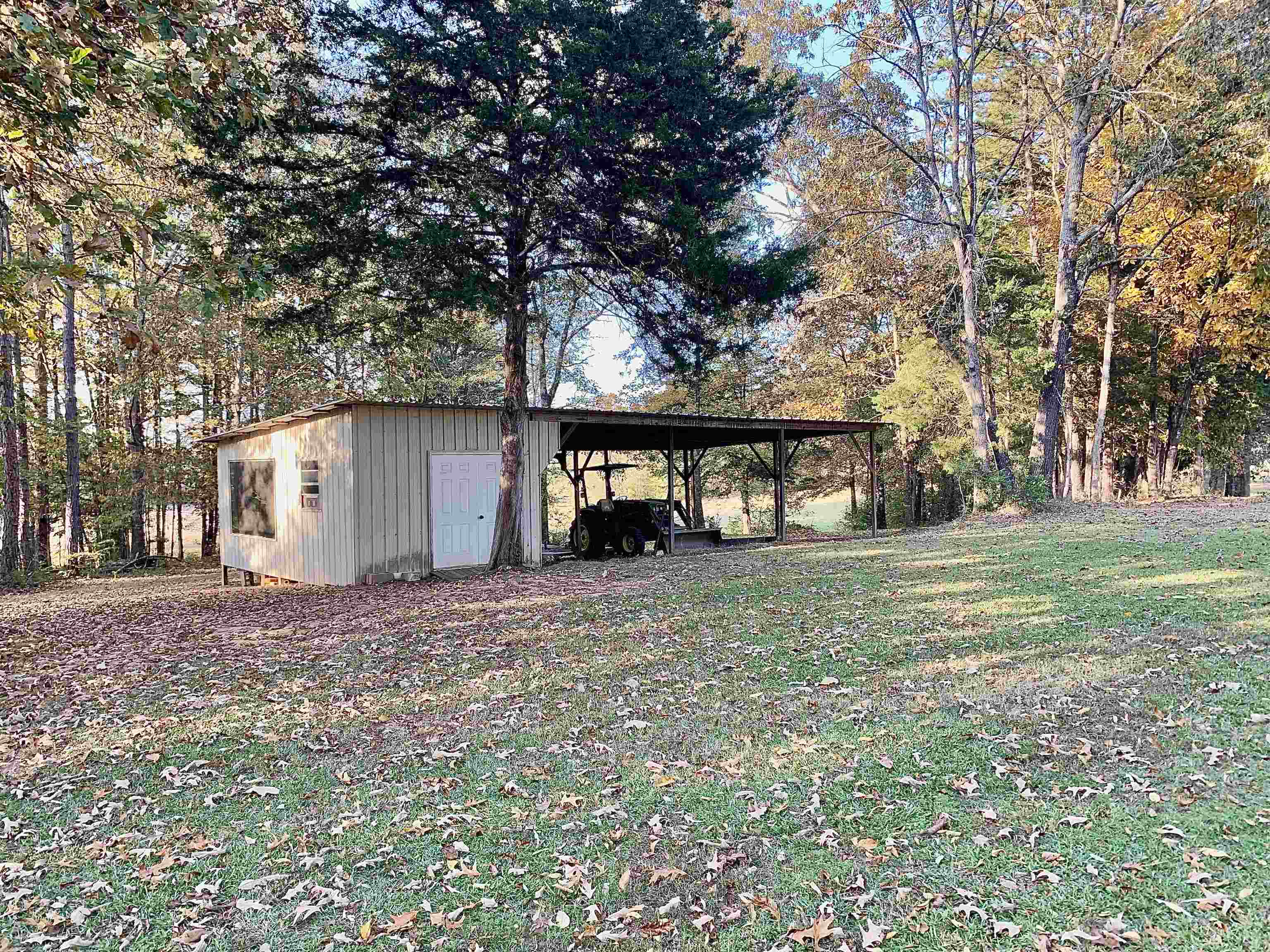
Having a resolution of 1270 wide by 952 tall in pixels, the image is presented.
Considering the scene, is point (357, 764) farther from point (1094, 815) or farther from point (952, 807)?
point (1094, 815)

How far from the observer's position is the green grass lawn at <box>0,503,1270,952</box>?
2.54m

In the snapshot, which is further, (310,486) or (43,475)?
(43,475)

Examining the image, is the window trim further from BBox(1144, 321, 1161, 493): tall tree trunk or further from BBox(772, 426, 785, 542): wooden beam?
BBox(1144, 321, 1161, 493): tall tree trunk

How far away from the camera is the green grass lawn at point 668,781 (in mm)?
2543

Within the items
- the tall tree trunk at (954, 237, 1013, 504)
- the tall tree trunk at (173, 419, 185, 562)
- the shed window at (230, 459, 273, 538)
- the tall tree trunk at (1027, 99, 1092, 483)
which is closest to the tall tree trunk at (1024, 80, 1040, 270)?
the tall tree trunk at (1027, 99, 1092, 483)

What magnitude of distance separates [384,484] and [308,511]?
1665 mm

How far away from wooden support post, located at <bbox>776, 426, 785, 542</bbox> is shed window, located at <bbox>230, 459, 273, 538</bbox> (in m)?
10.0

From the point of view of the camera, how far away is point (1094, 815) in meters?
3.04

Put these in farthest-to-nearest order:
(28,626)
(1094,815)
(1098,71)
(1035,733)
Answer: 1. (1098,71)
2. (28,626)
3. (1035,733)
4. (1094,815)

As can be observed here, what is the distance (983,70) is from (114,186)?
18241 mm

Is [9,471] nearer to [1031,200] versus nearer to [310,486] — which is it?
[310,486]

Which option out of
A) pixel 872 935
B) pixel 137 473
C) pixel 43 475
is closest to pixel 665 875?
pixel 872 935

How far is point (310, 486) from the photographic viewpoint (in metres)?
11.5

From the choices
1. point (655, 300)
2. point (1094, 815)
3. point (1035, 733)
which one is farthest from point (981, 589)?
point (655, 300)
